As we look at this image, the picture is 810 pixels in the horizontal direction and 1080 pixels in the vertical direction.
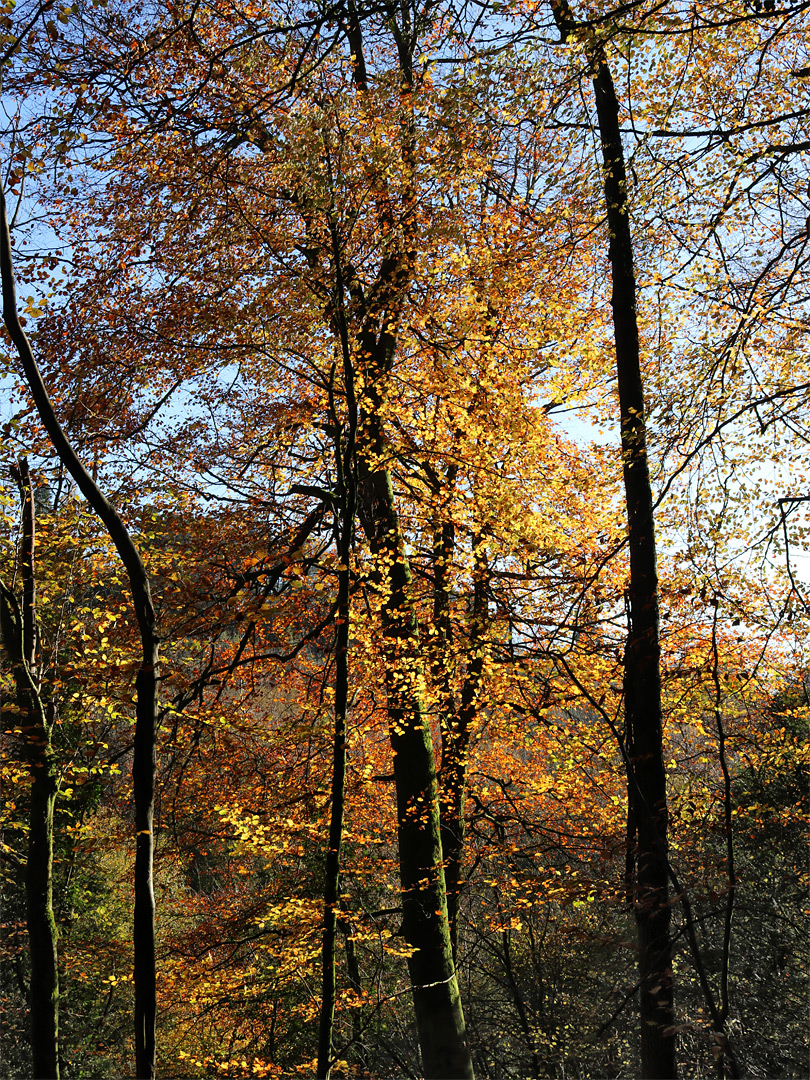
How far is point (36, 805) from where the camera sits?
714cm

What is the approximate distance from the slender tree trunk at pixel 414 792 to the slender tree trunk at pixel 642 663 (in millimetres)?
2911

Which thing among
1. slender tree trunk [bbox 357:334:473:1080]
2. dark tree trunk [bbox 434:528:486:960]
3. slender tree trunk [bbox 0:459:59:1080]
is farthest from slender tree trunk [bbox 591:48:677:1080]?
slender tree trunk [bbox 0:459:59:1080]

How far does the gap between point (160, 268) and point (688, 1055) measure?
1330 centimetres

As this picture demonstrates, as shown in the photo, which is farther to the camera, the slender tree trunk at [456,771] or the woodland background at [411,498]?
the slender tree trunk at [456,771]

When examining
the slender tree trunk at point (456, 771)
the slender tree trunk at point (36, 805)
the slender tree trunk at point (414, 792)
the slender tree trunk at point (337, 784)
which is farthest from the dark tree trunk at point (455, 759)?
the slender tree trunk at point (337, 784)

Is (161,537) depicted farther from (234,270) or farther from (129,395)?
(234,270)

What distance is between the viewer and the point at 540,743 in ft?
36.7

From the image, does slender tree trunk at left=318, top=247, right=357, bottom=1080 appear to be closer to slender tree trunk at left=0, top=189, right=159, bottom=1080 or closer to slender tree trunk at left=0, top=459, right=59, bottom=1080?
slender tree trunk at left=0, top=189, right=159, bottom=1080

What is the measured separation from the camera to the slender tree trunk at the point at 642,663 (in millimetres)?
4242

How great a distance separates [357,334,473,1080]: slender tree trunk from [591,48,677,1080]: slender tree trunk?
9.55 ft

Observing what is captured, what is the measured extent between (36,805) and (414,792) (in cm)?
374

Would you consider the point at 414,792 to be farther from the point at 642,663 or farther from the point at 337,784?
the point at 337,784

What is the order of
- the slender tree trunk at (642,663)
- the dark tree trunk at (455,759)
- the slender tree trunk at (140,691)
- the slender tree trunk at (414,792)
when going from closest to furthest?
1. the slender tree trunk at (140,691)
2. the slender tree trunk at (642,663)
3. the slender tree trunk at (414,792)
4. the dark tree trunk at (455,759)

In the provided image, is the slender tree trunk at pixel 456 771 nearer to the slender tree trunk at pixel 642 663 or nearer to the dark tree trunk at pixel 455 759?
the dark tree trunk at pixel 455 759
